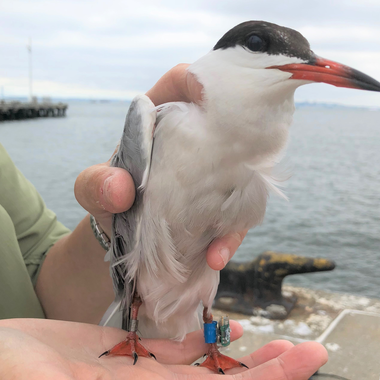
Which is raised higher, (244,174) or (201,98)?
(201,98)

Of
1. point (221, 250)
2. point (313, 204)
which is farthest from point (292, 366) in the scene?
point (313, 204)

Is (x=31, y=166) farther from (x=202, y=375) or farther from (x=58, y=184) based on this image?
(x=202, y=375)

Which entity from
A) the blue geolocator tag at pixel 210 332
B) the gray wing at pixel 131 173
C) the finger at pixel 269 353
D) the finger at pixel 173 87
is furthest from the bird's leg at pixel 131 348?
the finger at pixel 173 87

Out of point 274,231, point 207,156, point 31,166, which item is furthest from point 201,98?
point 31,166

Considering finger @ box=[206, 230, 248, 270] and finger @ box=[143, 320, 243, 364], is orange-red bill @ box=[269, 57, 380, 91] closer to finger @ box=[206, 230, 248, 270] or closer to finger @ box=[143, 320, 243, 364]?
finger @ box=[206, 230, 248, 270]

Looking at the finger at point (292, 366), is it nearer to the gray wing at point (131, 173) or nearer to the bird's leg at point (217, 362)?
the bird's leg at point (217, 362)

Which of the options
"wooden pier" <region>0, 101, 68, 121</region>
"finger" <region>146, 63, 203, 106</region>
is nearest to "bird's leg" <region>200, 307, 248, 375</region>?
"finger" <region>146, 63, 203, 106</region>
